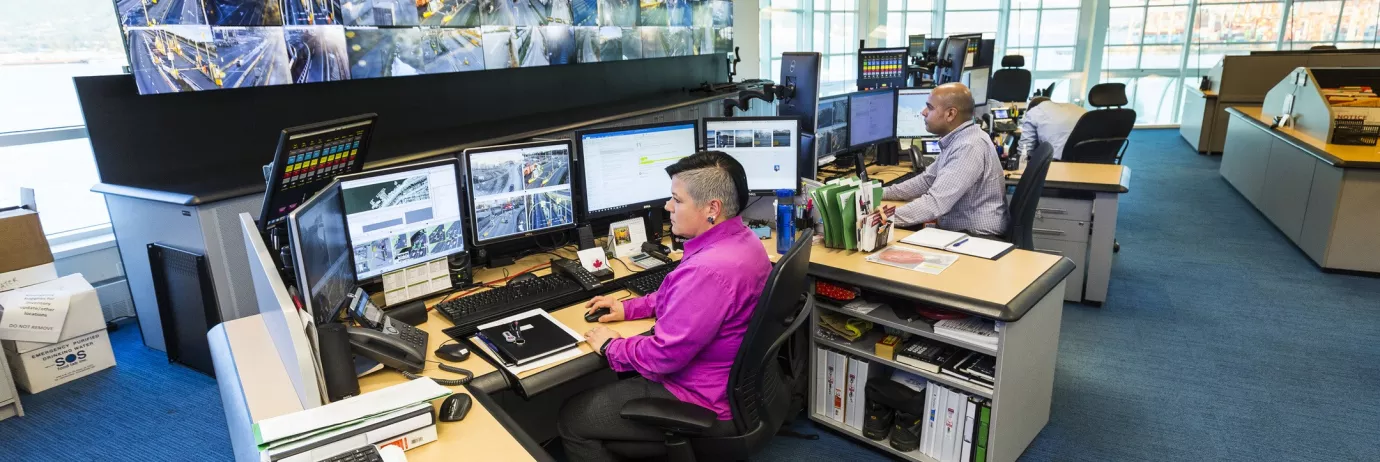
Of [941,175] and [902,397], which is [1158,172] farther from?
[902,397]

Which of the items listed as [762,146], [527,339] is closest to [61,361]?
[527,339]

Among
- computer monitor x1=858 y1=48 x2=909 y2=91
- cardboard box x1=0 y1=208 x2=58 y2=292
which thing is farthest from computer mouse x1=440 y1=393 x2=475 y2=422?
computer monitor x1=858 y1=48 x2=909 y2=91

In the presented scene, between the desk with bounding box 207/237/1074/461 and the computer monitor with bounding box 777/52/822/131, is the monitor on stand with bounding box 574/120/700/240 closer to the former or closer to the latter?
the desk with bounding box 207/237/1074/461

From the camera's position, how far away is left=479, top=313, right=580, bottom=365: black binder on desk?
6.31ft

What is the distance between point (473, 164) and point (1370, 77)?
233 inches

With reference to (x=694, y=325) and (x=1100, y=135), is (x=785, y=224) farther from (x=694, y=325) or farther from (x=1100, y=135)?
(x=1100, y=135)

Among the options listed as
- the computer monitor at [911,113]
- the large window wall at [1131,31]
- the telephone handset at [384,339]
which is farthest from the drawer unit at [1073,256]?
the large window wall at [1131,31]

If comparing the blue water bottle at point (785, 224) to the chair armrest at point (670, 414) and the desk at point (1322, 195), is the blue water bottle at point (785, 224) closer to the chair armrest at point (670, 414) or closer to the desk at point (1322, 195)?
the chair armrest at point (670, 414)

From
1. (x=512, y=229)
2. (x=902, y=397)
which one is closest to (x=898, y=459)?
(x=902, y=397)

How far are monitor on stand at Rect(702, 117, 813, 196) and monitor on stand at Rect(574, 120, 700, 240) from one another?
22cm

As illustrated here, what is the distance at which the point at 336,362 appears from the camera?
165cm

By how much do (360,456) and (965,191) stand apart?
2.58 metres

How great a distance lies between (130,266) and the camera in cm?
354

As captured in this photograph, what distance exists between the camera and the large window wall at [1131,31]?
9.56m
